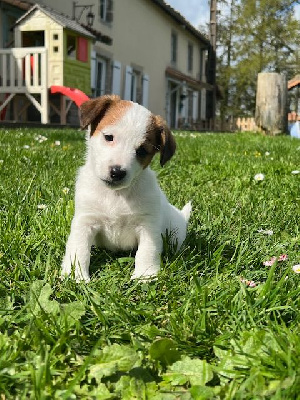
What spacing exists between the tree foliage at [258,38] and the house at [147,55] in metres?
4.98

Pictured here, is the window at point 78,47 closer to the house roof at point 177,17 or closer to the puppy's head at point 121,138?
the house roof at point 177,17

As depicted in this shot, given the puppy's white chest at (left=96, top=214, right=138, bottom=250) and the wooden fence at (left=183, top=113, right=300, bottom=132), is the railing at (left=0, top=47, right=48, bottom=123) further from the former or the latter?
the wooden fence at (left=183, top=113, right=300, bottom=132)

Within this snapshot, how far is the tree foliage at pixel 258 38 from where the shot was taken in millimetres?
40750

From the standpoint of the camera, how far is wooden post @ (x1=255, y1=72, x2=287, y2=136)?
663 inches

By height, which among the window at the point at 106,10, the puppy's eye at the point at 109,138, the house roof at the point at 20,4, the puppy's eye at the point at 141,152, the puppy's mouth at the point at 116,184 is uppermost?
the window at the point at 106,10

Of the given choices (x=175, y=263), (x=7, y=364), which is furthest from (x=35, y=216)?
(x=7, y=364)

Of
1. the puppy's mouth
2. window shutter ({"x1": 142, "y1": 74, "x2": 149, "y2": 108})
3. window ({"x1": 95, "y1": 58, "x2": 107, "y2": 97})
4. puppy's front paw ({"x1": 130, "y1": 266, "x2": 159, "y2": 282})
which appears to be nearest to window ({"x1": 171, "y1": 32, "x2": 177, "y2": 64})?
window shutter ({"x1": 142, "y1": 74, "x2": 149, "y2": 108})

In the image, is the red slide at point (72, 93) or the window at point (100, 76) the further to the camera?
the window at point (100, 76)

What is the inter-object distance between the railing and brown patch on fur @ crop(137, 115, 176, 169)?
40.5 feet

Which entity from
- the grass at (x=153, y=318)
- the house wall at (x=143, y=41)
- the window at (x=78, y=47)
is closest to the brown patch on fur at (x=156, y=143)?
the grass at (x=153, y=318)

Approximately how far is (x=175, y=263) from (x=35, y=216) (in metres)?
1.18

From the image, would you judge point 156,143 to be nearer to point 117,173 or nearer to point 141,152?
point 141,152

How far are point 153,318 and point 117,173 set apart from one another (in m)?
0.82

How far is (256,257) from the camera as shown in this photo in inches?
114
